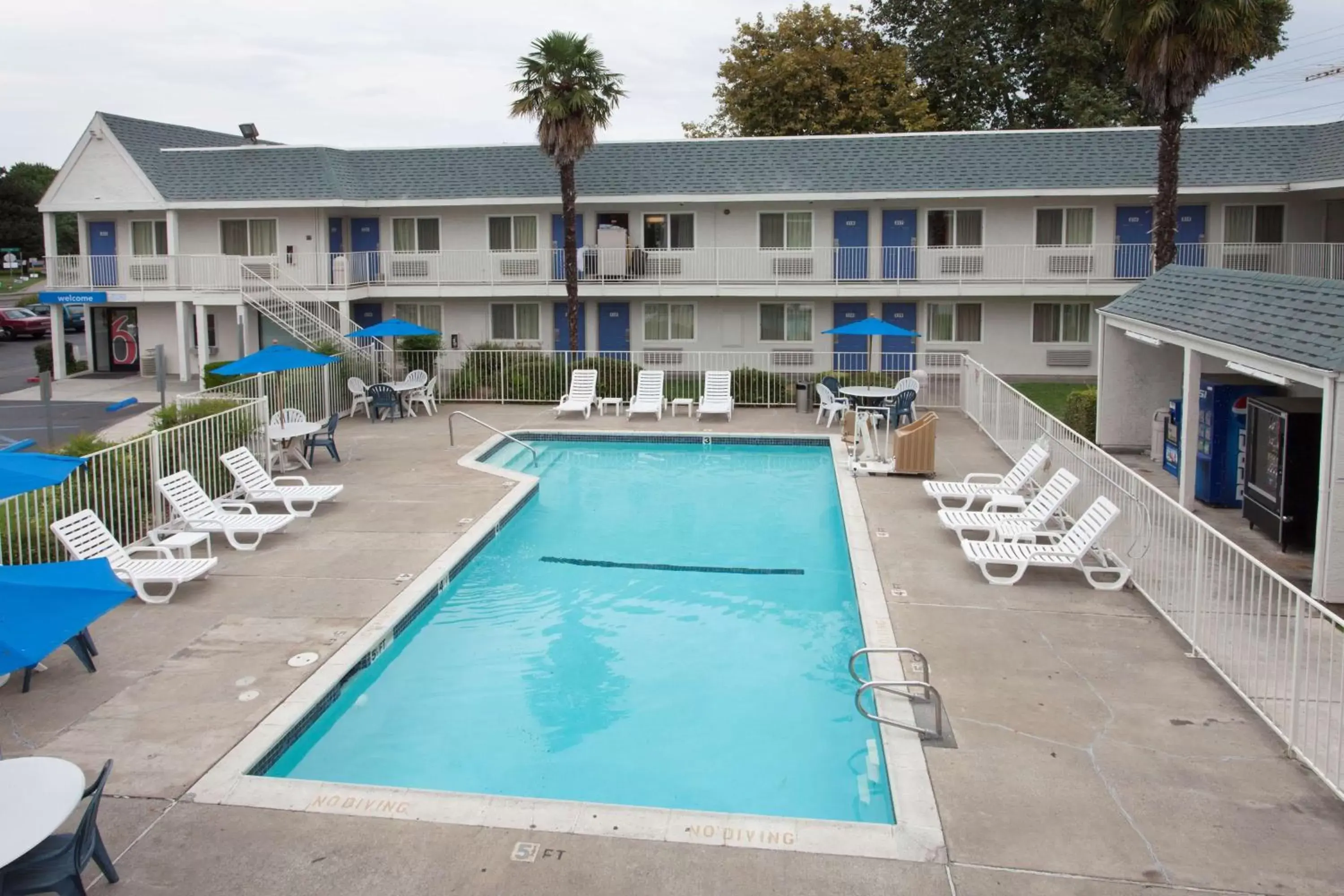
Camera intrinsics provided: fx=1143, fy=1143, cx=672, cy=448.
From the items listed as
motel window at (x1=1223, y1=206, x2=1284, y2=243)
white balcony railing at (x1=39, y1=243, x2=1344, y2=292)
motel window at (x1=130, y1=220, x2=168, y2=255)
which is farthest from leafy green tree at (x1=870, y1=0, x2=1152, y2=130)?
motel window at (x1=130, y1=220, x2=168, y2=255)

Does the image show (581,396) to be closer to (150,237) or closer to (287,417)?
(287,417)

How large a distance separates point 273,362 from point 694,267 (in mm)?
14906

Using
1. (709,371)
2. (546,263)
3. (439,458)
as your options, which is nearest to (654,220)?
(546,263)

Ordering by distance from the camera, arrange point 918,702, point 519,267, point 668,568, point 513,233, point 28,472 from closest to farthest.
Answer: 1. point 918,702
2. point 28,472
3. point 668,568
4. point 519,267
5. point 513,233

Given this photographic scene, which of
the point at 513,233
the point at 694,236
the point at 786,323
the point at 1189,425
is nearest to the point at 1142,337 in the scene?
the point at 1189,425

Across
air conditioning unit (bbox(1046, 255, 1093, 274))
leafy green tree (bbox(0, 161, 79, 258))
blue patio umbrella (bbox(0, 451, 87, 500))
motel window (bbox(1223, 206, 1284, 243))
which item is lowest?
blue patio umbrella (bbox(0, 451, 87, 500))

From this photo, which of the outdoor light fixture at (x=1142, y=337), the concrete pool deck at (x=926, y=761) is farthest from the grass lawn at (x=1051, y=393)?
the concrete pool deck at (x=926, y=761)

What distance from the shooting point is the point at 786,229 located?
32.2 meters

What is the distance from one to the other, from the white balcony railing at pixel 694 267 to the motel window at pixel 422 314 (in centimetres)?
158

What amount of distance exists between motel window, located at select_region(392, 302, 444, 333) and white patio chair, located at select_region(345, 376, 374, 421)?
8.73 metres

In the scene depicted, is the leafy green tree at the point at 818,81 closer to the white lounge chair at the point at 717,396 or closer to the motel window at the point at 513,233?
the motel window at the point at 513,233

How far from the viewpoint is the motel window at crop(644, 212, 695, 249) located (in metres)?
32.5

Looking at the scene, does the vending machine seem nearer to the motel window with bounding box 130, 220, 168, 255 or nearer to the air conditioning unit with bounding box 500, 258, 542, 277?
the air conditioning unit with bounding box 500, 258, 542, 277

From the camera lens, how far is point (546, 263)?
31.5 metres
